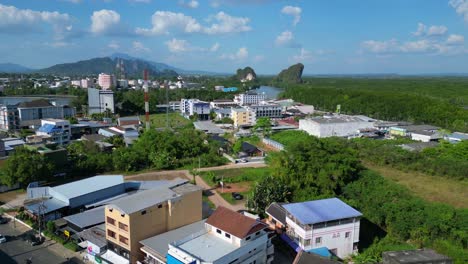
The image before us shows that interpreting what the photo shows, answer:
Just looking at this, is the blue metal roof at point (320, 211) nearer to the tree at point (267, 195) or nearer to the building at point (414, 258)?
the building at point (414, 258)

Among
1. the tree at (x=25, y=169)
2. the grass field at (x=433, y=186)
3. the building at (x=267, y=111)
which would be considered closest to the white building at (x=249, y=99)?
the building at (x=267, y=111)

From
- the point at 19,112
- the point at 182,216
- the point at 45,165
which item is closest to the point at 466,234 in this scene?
the point at 182,216

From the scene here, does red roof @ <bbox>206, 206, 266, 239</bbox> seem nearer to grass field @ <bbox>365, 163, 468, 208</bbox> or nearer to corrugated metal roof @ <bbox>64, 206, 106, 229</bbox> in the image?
corrugated metal roof @ <bbox>64, 206, 106, 229</bbox>

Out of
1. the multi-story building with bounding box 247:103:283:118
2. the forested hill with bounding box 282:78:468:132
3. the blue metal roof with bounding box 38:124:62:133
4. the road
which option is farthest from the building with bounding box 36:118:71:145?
the forested hill with bounding box 282:78:468:132

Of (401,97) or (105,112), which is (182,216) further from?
(401,97)

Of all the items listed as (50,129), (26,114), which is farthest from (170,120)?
(50,129)

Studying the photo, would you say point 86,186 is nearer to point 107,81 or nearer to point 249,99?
point 249,99
